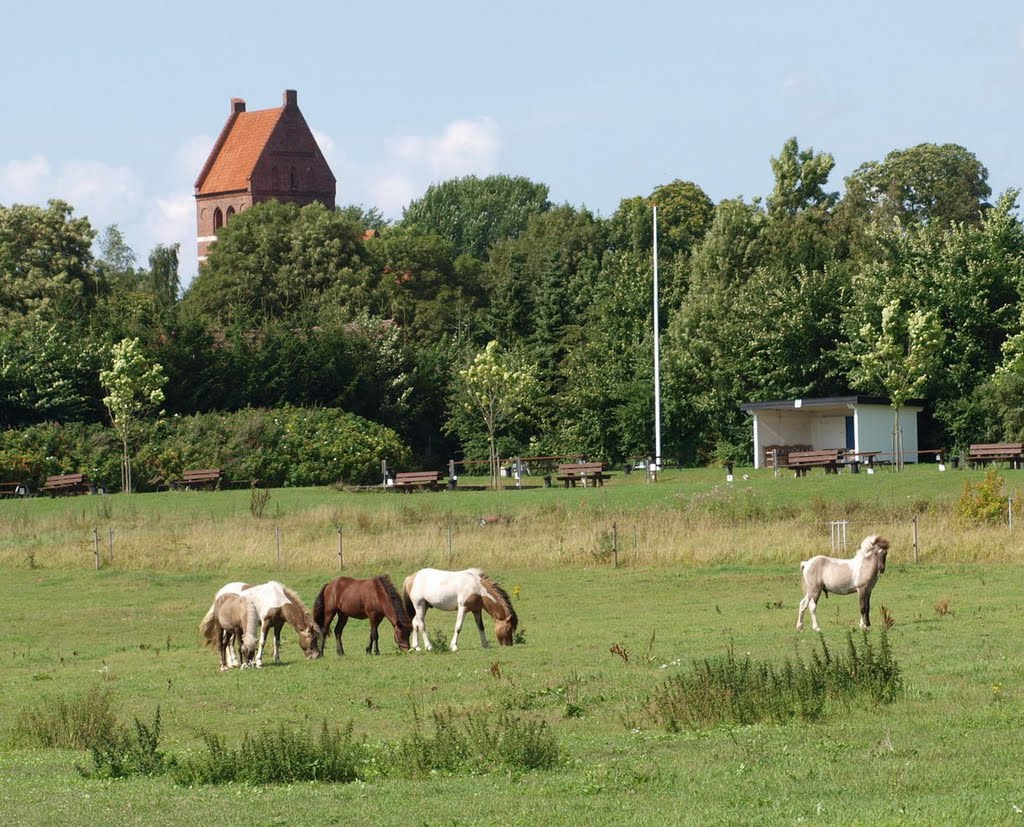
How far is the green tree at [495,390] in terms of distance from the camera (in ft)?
232

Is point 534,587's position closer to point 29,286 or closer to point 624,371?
point 624,371

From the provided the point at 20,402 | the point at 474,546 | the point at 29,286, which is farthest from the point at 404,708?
the point at 29,286

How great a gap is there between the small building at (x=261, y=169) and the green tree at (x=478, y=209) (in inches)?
378

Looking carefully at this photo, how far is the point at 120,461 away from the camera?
61.6 metres

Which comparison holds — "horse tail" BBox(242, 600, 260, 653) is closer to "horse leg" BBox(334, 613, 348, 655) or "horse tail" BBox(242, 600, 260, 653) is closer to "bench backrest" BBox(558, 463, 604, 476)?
"horse leg" BBox(334, 613, 348, 655)

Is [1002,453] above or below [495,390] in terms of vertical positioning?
below

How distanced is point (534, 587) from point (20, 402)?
4126 centimetres

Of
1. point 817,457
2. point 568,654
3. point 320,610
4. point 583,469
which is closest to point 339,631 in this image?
point 320,610

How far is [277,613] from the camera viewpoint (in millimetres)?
20719

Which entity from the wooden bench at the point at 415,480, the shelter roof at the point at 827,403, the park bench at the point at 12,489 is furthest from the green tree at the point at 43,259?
the shelter roof at the point at 827,403

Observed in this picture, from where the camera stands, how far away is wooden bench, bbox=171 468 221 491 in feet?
197

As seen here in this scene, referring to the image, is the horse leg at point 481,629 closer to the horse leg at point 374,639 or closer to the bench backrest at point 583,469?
the horse leg at point 374,639

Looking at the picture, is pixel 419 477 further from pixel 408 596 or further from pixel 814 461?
pixel 408 596

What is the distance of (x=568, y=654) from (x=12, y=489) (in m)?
43.5
